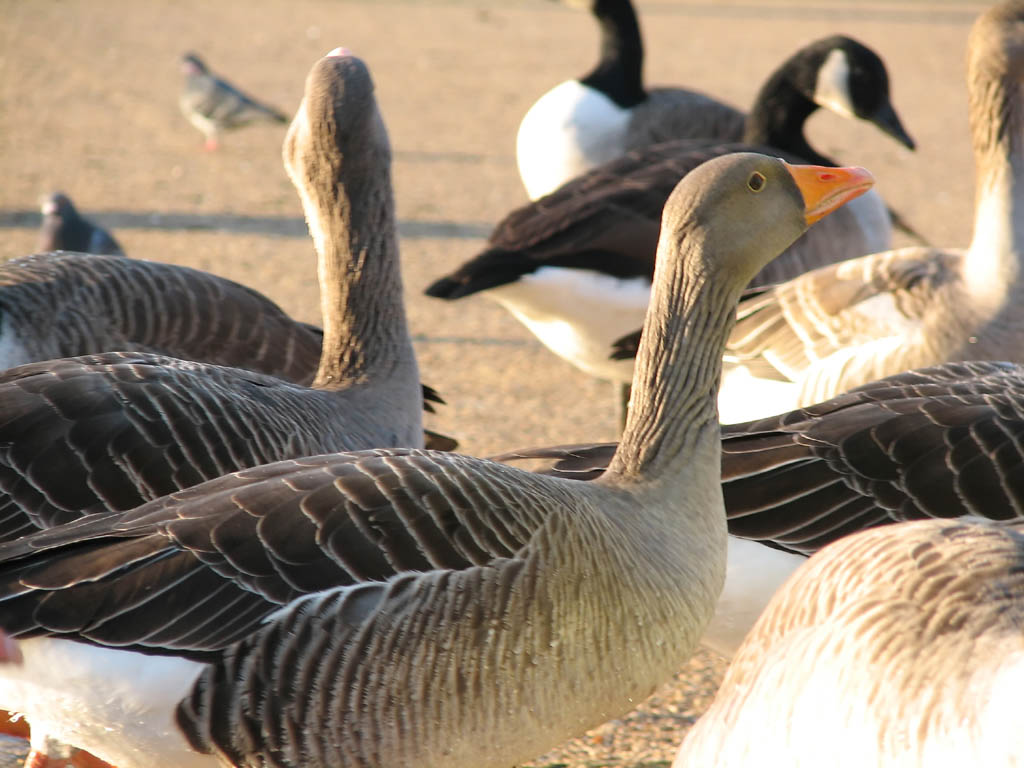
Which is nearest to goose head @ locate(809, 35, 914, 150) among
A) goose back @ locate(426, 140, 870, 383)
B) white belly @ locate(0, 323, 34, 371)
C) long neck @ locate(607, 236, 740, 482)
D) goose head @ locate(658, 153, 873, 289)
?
goose back @ locate(426, 140, 870, 383)

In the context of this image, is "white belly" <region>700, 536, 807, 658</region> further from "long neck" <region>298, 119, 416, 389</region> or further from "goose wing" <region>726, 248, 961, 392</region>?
"goose wing" <region>726, 248, 961, 392</region>

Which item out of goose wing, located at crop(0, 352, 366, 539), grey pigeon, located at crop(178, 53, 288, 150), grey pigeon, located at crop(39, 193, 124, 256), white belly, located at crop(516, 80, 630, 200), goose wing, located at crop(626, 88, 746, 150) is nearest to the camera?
goose wing, located at crop(0, 352, 366, 539)

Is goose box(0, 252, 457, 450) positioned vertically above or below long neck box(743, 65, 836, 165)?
below

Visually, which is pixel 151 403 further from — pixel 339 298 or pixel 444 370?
pixel 444 370

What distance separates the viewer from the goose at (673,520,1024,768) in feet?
6.30

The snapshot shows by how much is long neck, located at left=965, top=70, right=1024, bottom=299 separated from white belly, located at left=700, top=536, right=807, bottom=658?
1755 mm

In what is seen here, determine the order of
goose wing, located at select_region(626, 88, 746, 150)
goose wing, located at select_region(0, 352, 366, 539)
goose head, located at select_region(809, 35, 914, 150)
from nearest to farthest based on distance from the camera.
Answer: goose wing, located at select_region(0, 352, 366, 539) < goose head, located at select_region(809, 35, 914, 150) < goose wing, located at select_region(626, 88, 746, 150)

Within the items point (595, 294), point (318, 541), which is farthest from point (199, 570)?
point (595, 294)

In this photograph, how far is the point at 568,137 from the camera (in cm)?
772

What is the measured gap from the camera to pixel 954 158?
11.4m

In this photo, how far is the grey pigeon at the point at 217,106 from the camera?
10391 millimetres

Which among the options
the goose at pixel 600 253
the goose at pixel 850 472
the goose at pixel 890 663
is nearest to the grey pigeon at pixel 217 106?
the goose at pixel 600 253

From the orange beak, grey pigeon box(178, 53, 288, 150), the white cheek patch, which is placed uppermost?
the white cheek patch

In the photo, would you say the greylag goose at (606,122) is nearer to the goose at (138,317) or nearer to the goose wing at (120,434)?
the goose at (138,317)
